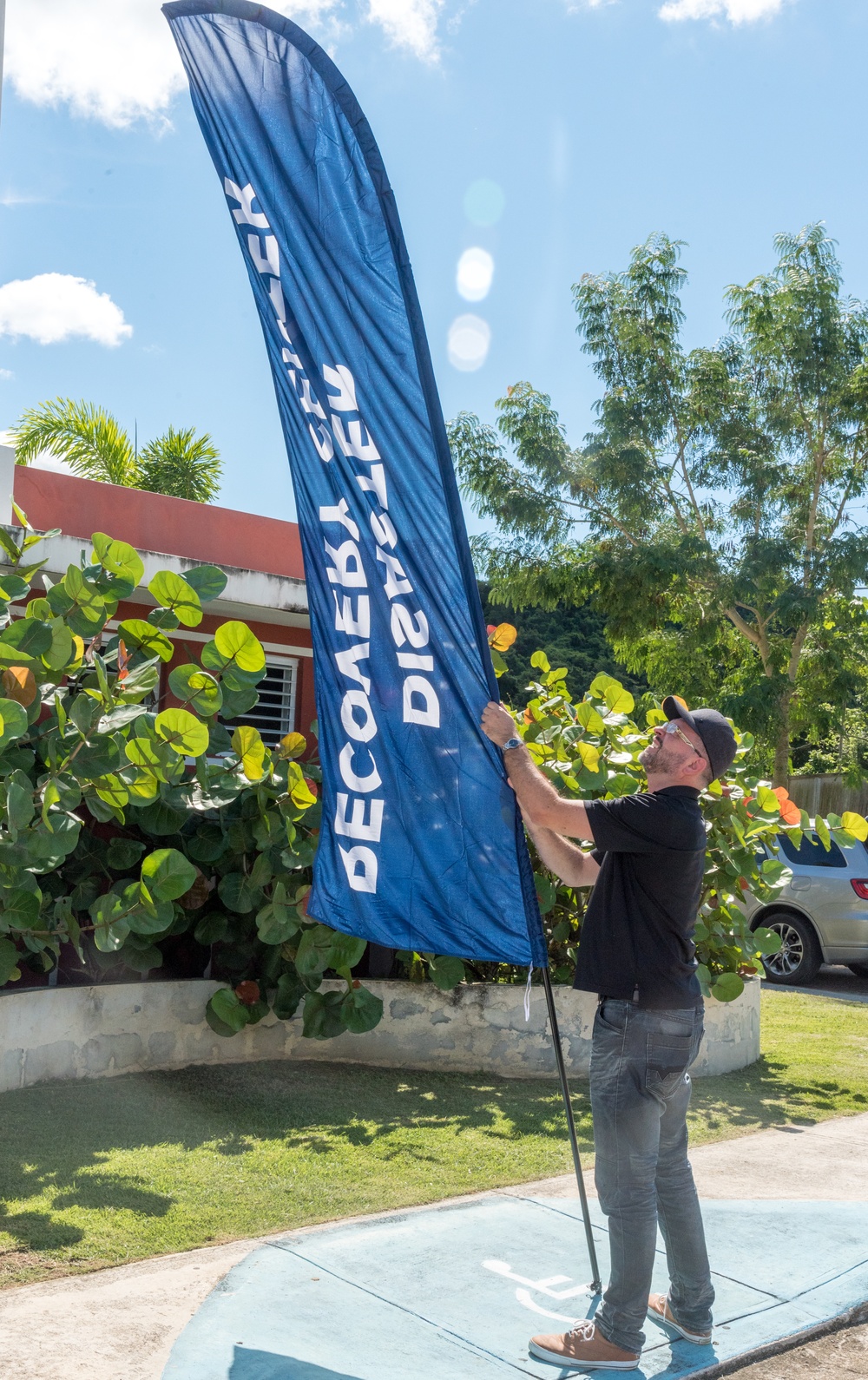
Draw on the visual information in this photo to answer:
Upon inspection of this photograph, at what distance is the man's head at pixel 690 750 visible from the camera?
365 cm

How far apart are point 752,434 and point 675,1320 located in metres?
17.5

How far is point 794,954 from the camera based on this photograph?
42.1ft

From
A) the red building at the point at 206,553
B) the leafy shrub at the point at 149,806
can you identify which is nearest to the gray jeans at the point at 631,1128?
the leafy shrub at the point at 149,806

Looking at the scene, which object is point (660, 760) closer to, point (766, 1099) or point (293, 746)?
point (293, 746)

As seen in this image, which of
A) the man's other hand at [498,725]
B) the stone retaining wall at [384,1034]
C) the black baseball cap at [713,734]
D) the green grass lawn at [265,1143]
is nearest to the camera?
the black baseball cap at [713,734]

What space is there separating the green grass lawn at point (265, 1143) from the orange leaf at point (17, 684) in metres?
2.00

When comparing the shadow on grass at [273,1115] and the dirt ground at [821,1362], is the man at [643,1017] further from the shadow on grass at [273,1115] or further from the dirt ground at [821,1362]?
the shadow on grass at [273,1115]

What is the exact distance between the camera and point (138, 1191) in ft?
15.9

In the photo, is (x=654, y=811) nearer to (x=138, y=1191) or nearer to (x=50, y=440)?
(x=138, y=1191)

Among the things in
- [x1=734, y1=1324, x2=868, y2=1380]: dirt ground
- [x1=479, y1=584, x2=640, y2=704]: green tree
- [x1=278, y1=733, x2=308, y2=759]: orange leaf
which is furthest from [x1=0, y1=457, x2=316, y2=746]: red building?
[x1=479, y1=584, x2=640, y2=704]: green tree

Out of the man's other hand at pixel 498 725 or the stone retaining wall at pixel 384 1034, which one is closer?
the man's other hand at pixel 498 725

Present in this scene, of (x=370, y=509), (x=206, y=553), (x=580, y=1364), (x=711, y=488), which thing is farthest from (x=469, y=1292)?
(x=711, y=488)

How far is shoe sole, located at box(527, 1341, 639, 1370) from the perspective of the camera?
3.49m

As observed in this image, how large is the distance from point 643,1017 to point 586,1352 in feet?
3.27
